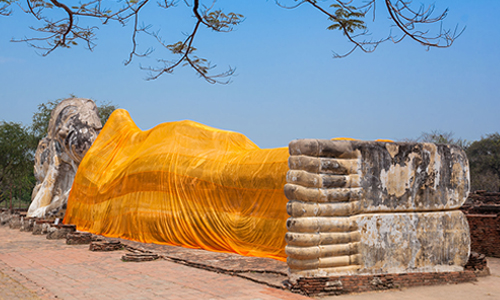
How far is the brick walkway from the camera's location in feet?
22.6

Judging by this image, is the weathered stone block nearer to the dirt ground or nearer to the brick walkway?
the dirt ground

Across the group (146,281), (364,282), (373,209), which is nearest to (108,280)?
(146,281)

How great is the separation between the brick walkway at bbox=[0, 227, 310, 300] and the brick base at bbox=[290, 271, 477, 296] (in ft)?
0.92

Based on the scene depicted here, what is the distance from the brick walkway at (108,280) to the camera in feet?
22.6

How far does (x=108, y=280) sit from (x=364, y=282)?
410 centimetres

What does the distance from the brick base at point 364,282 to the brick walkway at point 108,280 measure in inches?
11.1

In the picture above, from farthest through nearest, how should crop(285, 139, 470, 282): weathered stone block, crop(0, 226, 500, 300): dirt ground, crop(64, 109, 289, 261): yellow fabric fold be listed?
crop(64, 109, 289, 261): yellow fabric fold, crop(285, 139, 470, 282): weathered stone block, crop(0, 226, 500, 300): dirt ground

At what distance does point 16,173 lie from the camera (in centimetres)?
3108

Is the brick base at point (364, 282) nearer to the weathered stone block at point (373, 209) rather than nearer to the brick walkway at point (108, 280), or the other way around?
the weathered stone block at point (373, 209)

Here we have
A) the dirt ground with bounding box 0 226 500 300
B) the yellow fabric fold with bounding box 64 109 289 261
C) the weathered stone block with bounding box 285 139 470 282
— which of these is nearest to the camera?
the dirt ground with bounding box 0 226 500 300

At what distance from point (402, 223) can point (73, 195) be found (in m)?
12.6

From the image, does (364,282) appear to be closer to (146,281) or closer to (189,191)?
(146,281)

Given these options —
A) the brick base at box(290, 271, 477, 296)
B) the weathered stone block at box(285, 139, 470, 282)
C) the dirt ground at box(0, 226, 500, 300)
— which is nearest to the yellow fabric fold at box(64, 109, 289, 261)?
the dirt ground at box(0, 226, 500, 300)

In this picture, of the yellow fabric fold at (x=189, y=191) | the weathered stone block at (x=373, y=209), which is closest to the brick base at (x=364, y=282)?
the weathered stone block at (x=373, y=209)
